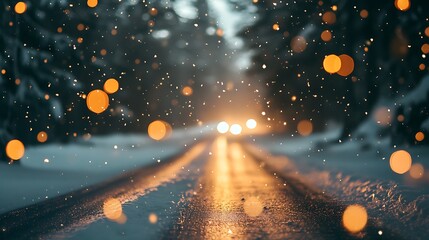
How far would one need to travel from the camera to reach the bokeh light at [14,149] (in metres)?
16.3

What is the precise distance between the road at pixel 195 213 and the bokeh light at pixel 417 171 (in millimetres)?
3187

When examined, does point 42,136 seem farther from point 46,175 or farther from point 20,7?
point 46,175

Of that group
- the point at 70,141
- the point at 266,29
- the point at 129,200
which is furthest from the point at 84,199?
the point at 70,141

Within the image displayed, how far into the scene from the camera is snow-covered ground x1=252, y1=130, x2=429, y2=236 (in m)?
8.75

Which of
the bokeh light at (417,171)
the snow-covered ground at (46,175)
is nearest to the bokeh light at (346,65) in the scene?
the bokeh light at (417,171)

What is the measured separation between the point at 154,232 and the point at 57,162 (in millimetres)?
14141

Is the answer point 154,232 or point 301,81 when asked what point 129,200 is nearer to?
point 154,232

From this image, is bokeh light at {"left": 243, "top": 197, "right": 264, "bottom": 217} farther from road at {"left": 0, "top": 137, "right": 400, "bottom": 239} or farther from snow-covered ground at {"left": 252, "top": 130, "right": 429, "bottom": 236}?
snow-covered ground at {"left": 252, "top": 130, "right": 429, "bottom": 236}

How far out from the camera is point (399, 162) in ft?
54.7

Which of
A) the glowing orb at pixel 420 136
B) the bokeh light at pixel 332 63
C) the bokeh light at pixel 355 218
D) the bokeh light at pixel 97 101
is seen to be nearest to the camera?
the bokeh light at pixel 355 218

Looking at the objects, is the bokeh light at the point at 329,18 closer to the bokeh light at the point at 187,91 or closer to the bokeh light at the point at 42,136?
the bokeh light at the point at 42,136

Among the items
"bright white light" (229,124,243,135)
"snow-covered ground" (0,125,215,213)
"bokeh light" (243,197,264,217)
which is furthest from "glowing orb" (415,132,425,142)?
"bright white light" (229,124,243,135)

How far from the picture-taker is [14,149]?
1656 cm

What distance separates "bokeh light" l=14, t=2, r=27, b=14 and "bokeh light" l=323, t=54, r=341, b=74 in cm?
1338
